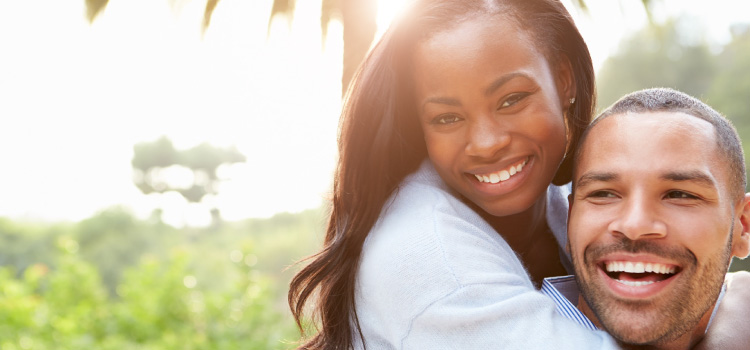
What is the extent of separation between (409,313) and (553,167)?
2.40 ft

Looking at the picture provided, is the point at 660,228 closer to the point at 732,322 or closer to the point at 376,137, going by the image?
the point at 732,322

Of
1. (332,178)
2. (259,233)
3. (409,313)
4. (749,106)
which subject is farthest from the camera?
(259,233)

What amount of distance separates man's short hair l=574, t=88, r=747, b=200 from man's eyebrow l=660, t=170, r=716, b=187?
0.37 feet

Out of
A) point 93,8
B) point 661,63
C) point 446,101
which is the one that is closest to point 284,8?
point 93,8

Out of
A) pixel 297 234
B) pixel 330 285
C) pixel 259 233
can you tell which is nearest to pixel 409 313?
pixel 330 285

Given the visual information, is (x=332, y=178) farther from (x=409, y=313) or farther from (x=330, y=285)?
(x=409, y=313)

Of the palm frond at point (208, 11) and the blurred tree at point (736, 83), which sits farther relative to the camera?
the blurred tree at point (736, 83)

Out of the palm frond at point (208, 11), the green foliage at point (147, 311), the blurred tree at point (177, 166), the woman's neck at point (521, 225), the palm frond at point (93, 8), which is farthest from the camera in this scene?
the blurred tree at point (177, 166)

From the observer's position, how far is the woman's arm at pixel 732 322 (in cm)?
191

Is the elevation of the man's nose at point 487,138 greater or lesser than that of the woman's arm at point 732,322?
greater

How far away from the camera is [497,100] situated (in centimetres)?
211

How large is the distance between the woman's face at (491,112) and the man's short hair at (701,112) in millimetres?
243

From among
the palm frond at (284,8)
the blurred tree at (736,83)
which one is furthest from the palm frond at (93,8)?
the blurred tree at (736,83)

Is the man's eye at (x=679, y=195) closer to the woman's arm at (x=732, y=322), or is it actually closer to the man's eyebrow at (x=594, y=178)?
the man's eyebrow at (x=594, y=178)
